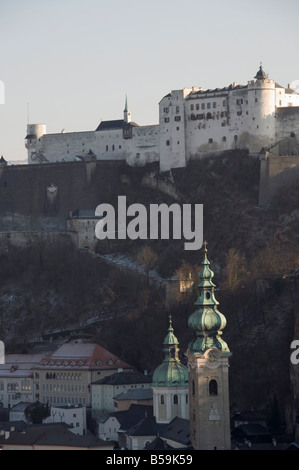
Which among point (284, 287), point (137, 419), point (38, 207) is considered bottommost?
point (137, 419)

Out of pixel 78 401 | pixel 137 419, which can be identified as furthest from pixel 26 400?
pixel 137 419

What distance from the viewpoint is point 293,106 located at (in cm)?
16475

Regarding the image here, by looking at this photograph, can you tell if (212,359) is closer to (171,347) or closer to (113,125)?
(171,347)

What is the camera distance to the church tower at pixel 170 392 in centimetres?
13438

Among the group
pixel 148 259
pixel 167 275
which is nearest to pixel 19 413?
pixel 167 275

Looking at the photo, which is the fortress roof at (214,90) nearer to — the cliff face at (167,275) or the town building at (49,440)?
the cliff face at (167,275)

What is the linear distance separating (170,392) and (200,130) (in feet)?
119

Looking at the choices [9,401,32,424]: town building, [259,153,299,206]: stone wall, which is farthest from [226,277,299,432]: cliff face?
[259,153,299,206]: stone wall

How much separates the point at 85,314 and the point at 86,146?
2032cm

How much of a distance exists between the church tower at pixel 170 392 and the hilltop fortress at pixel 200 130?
31.5m

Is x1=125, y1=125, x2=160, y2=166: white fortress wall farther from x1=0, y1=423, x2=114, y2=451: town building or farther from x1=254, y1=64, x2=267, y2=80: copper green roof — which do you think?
x1=0, y1=423, x2=114, y2=451: town building

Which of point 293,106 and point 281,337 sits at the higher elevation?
point 293,106

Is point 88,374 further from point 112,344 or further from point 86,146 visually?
point 86,146

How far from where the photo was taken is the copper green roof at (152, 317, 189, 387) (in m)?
135
